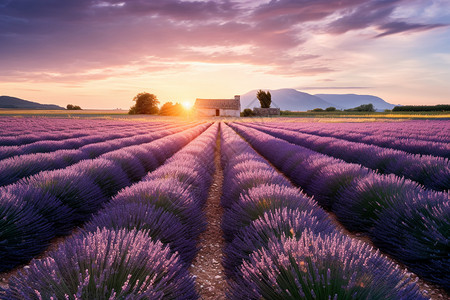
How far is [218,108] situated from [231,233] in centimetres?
6708

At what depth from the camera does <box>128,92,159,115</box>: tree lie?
228ft

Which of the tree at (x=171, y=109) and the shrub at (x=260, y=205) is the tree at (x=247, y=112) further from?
the shrub at (x=260, y=205)

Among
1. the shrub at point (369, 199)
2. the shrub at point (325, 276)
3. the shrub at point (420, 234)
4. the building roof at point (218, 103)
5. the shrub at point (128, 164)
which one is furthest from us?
the building roof at point (218, 103)

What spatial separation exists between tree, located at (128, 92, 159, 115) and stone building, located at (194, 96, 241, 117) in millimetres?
10076

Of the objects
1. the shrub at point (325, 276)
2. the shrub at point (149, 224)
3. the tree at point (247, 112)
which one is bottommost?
the shrub at point (149, 224)

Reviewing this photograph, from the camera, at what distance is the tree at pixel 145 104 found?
6944 centimetres

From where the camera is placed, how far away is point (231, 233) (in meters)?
2.72

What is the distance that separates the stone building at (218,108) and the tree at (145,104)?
33.1 feet

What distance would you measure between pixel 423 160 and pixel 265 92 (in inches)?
2843

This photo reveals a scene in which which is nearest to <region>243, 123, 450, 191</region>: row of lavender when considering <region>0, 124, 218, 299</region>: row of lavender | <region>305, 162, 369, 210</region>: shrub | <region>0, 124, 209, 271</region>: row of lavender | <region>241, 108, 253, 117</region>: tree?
<region>305, 162, 369, 210</region>: shrub

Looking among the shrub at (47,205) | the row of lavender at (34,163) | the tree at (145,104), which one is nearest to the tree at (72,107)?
the tree at (145,104)

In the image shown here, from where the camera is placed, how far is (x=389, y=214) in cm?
294

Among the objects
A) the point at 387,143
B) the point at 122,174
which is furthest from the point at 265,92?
the point at 122,174

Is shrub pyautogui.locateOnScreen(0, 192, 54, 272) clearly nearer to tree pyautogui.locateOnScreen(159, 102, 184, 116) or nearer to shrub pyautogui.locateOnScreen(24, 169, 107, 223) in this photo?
shrub pyautogui.locateOnScreen(24, 169, 107, 223)
